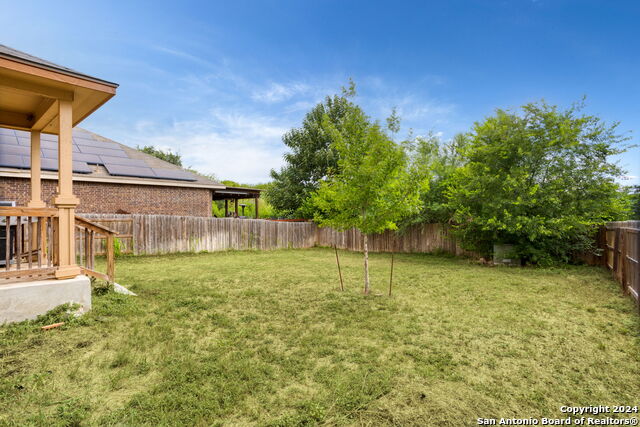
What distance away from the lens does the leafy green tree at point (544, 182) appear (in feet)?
29.1

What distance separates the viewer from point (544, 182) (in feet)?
30.8

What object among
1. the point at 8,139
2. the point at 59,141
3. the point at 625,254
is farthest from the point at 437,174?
the point at 8,139

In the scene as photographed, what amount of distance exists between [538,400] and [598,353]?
5.00 feet

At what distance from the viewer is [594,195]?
9008 mm

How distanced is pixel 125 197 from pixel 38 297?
1114 centimetres

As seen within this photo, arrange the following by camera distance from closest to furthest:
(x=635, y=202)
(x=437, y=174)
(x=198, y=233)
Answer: (x=437, y=174) < (x=198, y=233) < (x=635, y=202)

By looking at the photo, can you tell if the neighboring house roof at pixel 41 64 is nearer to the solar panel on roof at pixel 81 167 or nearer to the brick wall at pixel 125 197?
the brick wall at pixel 125 197

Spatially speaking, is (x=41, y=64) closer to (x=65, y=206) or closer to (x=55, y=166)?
(x=65, y=206)

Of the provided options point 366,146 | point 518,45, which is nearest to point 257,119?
point 518,45

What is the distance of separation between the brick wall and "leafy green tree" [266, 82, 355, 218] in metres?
5.80

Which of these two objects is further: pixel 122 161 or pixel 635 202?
pixel 635 202

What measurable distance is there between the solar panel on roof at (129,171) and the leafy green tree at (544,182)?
1306cm

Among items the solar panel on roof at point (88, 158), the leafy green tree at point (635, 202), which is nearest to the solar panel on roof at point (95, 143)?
the solar panel on roof at point (88, 158)

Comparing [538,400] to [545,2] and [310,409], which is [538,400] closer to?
[310,409]
